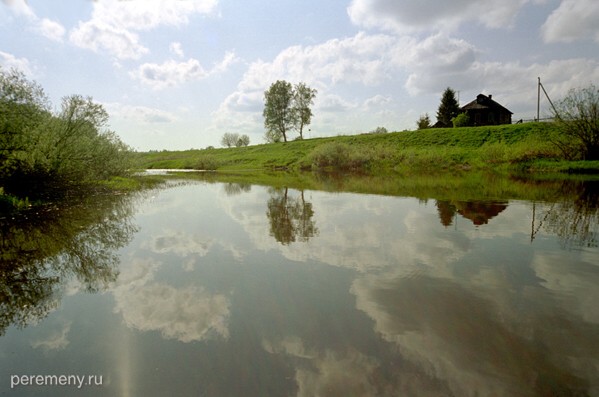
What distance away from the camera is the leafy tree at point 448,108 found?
82.5 m

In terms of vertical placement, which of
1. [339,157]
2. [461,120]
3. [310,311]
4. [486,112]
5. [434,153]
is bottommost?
[310,311]

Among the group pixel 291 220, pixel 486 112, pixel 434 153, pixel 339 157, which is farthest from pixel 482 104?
pixel 291 220

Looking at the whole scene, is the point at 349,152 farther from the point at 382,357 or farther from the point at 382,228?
the point at 382,357

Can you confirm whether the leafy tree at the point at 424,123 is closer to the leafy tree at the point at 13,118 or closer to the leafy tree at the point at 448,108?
the leafy tree at the point at 448,108

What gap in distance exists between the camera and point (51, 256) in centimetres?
1082

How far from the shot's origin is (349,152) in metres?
60.7

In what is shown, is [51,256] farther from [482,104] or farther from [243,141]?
[243,141]

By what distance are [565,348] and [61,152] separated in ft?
98.3

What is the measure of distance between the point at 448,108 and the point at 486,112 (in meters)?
8.35

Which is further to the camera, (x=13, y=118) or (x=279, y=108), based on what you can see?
(x=279, y=108)

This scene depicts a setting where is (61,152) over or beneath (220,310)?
over

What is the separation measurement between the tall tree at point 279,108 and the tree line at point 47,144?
63.9 meters

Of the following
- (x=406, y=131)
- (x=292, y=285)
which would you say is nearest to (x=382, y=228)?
(x=292, y=285)

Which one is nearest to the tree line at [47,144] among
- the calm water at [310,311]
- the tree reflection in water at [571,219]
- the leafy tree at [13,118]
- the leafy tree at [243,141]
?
the leafy tree at [13,118]
